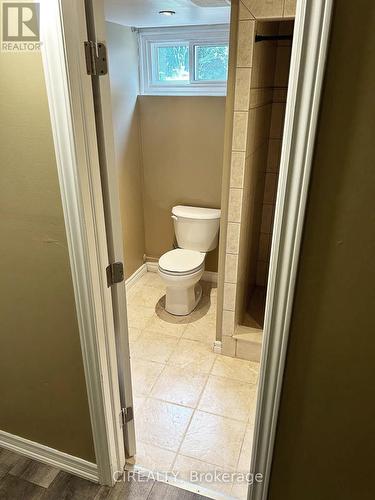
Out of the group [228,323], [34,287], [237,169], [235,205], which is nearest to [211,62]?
[237,169]

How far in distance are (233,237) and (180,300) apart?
93 centimetres

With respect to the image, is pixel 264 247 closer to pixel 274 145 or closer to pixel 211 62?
pixel 274 145

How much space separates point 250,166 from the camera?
2186 millimetres

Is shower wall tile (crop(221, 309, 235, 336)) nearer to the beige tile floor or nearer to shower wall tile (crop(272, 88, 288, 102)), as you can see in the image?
the beige tile floor

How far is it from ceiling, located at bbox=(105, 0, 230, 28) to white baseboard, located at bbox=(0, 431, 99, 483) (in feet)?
7.33

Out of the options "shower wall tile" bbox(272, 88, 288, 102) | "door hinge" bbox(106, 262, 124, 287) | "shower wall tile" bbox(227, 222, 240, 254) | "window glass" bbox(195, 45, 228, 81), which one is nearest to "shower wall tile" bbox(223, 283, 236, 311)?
"shower wall tile" bbox(227, 222, 240, 254)

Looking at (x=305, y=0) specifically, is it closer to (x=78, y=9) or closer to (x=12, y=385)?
(x=78, y=9)

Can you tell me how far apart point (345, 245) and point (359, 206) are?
0.11 m

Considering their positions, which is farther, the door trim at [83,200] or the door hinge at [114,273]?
the door hinge at [114,273]

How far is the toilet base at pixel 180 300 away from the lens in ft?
9.52

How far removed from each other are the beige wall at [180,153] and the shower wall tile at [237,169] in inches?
38.5

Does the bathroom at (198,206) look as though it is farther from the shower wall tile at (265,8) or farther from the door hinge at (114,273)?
the door hinge at (114,273)

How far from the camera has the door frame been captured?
89cm

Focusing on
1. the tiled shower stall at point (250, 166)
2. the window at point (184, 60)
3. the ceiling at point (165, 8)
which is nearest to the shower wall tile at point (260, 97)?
the tiled shower stall at point (250, 166)
